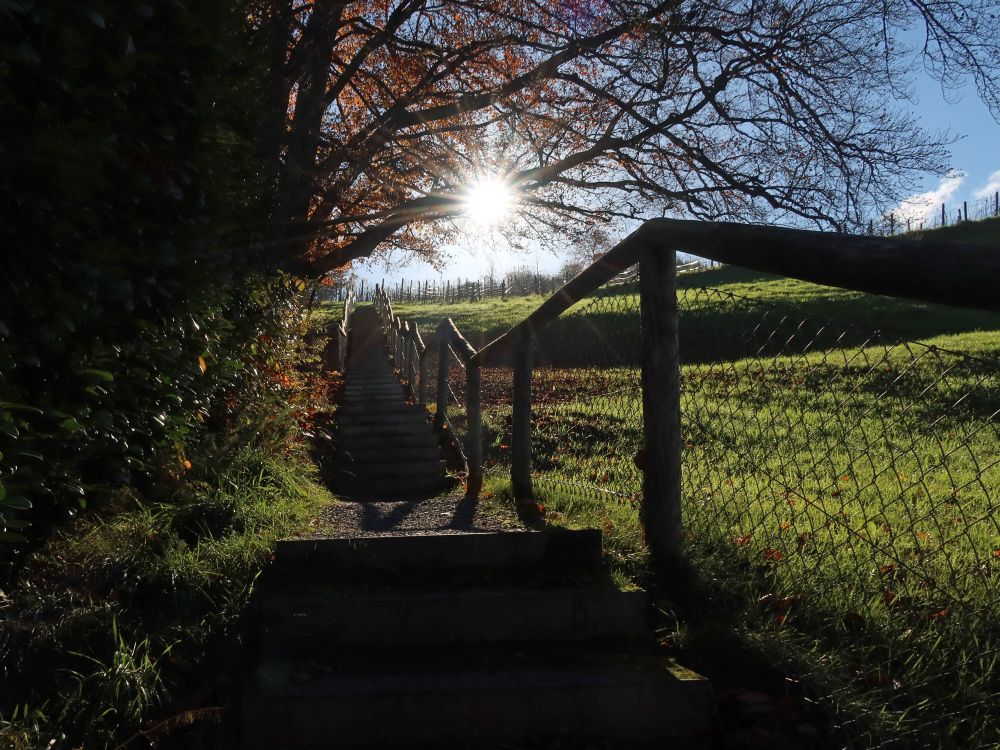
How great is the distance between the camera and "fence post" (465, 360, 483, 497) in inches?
219

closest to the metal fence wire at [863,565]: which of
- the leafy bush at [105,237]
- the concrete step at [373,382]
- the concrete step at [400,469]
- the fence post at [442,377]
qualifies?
the concrete step at [400,469]

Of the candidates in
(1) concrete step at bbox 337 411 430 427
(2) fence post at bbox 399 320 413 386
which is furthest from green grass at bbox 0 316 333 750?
(2) fence post at bbox 399 320 413 386

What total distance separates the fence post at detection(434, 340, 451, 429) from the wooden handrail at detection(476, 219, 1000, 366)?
4.25 meters

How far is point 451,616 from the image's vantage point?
3176 millimetres

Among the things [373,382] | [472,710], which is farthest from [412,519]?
[373,382]

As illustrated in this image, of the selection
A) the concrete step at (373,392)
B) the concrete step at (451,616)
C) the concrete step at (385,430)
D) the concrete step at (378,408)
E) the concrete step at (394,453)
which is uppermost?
the concrete step at (373,392)

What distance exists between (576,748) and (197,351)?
2.58 meters

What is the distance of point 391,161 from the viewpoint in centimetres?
963

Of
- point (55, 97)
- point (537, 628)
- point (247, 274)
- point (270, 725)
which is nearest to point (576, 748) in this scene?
point (537, 628)

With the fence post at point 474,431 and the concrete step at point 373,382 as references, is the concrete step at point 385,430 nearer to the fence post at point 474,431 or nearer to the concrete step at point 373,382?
the fence post at point 474,431

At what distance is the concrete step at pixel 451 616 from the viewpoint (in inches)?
121

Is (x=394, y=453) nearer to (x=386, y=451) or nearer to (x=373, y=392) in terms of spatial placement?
(x=386, y=451)

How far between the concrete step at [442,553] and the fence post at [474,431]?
6.45 feet

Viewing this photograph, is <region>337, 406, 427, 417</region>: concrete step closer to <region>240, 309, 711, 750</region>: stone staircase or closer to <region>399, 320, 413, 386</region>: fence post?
<region>399, 320, 413, 386</region>: fence post
